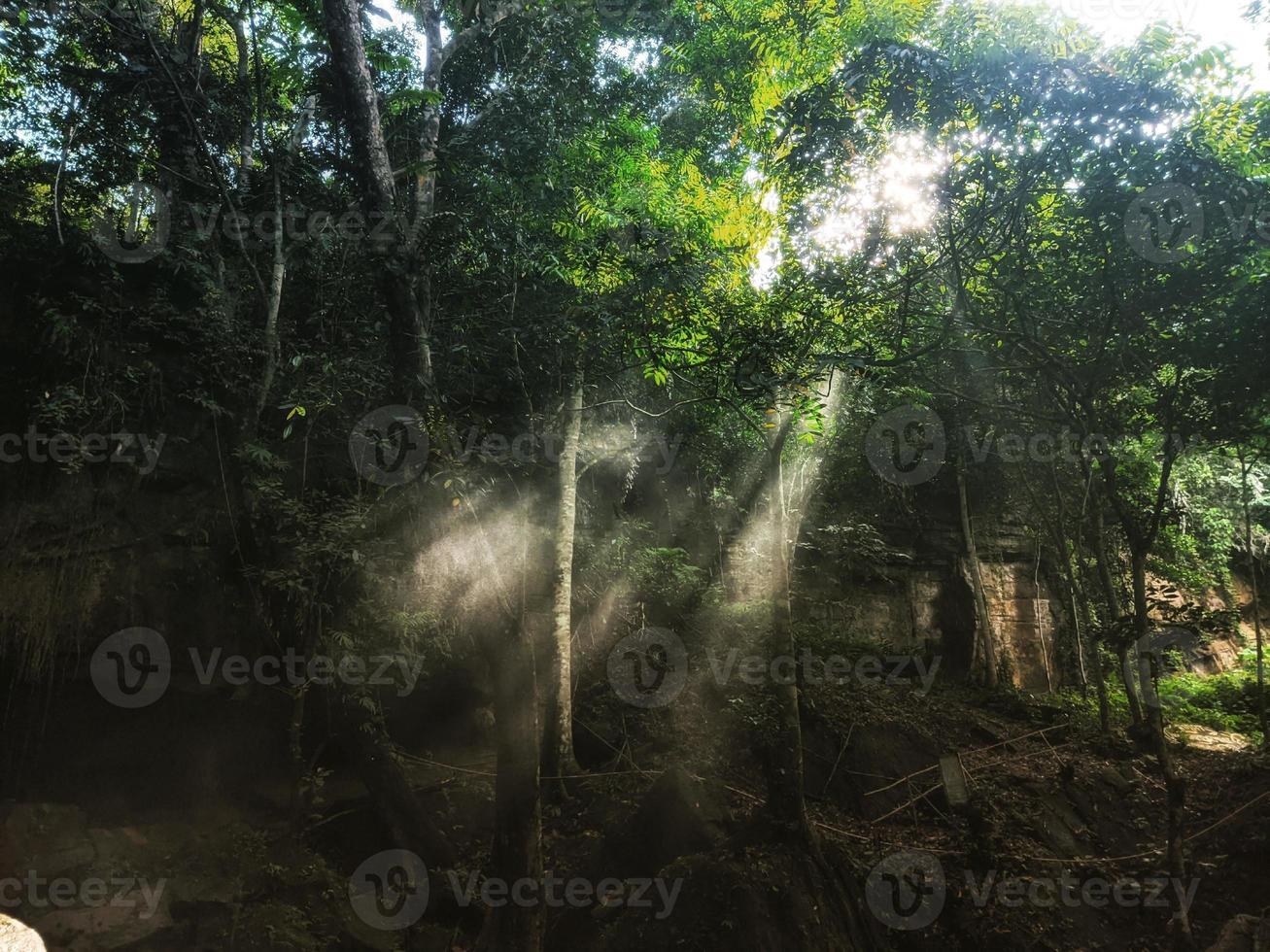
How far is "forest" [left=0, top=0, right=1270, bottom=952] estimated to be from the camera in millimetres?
5031

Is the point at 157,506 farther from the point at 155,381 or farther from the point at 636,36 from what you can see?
the point at 636,36

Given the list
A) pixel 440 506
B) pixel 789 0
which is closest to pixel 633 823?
pixel 440 506

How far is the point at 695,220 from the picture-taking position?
324 inches

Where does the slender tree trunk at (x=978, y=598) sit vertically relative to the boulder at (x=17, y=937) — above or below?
above

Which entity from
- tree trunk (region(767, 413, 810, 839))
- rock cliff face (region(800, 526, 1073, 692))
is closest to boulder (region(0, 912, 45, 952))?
tree trunk (region(767, 413, 810, 839))

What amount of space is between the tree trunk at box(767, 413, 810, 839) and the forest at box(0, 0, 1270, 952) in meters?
0.06

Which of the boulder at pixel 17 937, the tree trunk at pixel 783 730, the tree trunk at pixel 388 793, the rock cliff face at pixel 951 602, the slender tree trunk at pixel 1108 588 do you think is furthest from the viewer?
the rock cliff face at pixel 951 602

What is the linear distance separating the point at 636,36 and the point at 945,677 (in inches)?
542

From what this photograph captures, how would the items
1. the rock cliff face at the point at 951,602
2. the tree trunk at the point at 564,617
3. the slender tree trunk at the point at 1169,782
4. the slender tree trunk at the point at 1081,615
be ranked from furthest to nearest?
the rock cliff face at the point at 951,602
the slender tree trunk at the point at 1081,615
the tree trunk at the point at 564,617
the slender tree trunk at the point at 1169,782

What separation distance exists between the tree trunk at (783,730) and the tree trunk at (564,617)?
8.81ft

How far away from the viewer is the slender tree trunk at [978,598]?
42.9 feet

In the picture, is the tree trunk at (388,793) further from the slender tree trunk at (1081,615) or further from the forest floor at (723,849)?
the slender tree trunk at (1081,615)

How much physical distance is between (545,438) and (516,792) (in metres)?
5.06

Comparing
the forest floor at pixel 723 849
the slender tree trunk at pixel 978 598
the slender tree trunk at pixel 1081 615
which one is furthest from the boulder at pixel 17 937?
the slender tree trunk at pixel 978 598
